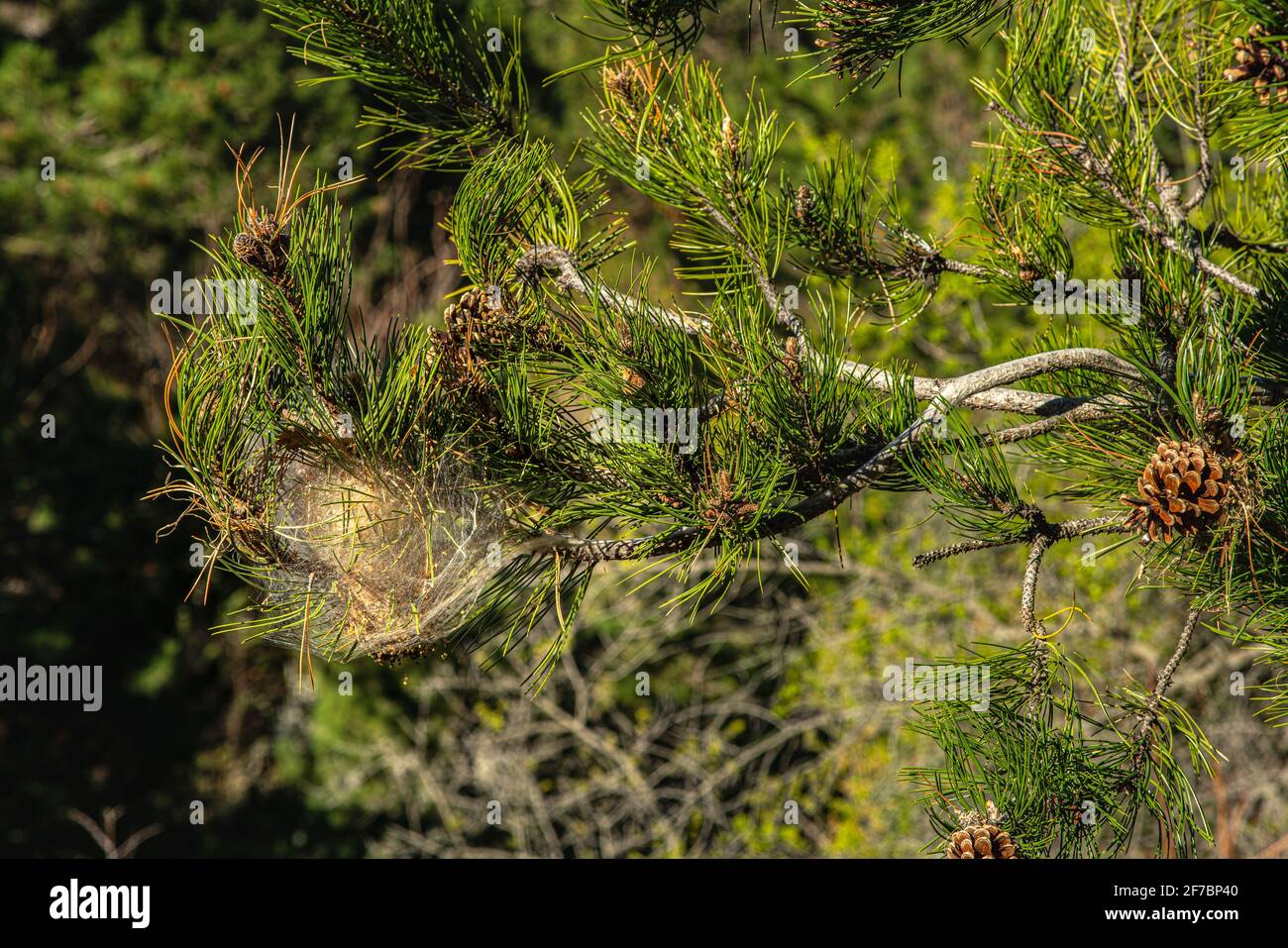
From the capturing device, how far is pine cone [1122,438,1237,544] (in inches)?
43.7

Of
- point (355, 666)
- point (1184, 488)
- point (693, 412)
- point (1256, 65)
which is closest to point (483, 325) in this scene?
point (693, 412)

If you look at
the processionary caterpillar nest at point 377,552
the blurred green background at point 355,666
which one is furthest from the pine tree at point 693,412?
the blurred green background at point 355,666

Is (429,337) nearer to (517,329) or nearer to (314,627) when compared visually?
(517,329)

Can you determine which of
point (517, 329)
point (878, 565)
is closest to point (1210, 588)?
point (517, 329)

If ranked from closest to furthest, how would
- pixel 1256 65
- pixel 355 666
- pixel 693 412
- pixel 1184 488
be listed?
pixel 1184 488, pixel 693 412, pixel 1256 65, pixel 355 666

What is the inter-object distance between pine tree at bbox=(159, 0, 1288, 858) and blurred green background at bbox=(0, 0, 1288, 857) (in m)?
2.03

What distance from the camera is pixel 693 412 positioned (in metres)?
1.24

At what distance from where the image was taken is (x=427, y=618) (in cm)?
120

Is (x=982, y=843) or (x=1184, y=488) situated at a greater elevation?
(x=1184, y=488)

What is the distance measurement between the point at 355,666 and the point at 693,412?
15.1 ft

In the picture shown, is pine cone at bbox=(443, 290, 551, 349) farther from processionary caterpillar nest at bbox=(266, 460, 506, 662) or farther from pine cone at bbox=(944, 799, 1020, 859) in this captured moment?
pine cone at bbox=(944, 799, 1020, 859)

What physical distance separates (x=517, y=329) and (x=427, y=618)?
1.16 feet

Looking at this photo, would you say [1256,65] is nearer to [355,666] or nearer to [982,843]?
[982,843]

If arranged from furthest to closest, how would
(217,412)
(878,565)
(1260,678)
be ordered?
(878,565), (1260,678), (217,412)
